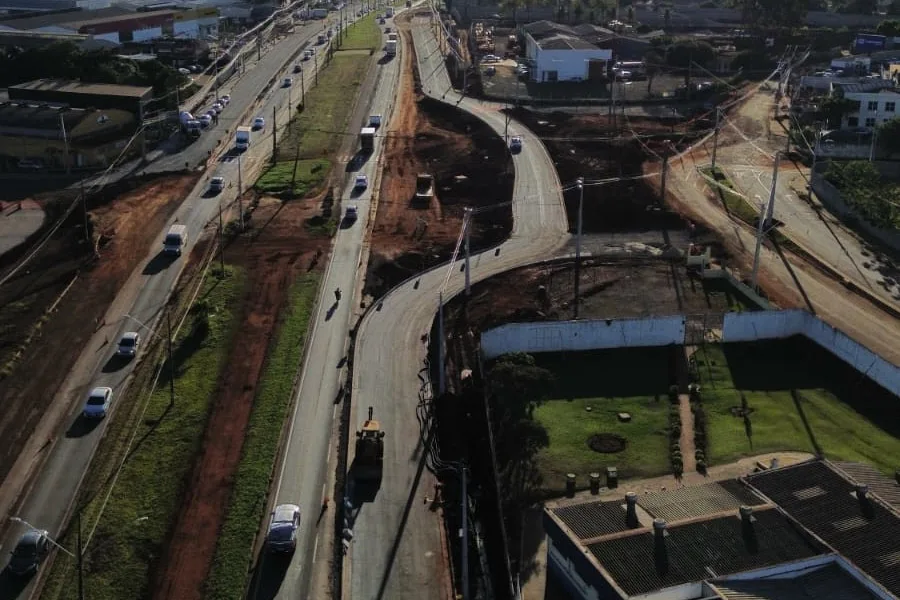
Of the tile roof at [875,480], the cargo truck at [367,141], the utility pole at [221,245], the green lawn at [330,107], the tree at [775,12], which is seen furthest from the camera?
the tree at [775,12]

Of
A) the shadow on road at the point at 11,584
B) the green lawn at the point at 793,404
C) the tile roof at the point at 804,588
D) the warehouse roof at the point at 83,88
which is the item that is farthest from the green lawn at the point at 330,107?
the tile roof at the point at 804,588

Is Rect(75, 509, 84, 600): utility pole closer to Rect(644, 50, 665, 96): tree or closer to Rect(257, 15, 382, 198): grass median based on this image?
Rect(257, 15, 382, 198): grass median

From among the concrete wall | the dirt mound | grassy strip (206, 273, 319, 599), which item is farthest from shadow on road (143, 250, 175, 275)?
the dirt mound

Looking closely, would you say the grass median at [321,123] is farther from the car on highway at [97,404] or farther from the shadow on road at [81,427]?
the shadow on road at [81,427]

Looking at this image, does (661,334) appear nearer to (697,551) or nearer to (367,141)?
(697,551)

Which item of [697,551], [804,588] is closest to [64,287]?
[697,551]

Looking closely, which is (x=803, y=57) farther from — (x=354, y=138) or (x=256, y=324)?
(x=256, y=324)
